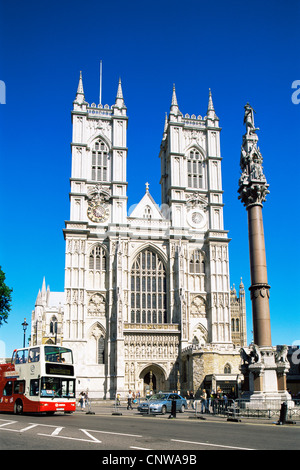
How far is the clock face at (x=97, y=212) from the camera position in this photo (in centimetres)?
5256

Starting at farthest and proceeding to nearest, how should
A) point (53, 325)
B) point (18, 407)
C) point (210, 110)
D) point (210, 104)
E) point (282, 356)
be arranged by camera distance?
point (53, 325), point (210, 104), point (210, 110), point (18, 407), point (282, 356)

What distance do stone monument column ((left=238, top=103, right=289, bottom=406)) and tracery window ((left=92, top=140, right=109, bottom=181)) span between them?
98.4 feet

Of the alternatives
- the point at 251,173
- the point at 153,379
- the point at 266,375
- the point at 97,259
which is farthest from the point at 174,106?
the point at 266,375

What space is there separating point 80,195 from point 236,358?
23599 mm

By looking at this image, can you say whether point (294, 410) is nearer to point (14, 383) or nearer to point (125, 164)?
point (14, 383)

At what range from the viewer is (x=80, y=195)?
52125mm

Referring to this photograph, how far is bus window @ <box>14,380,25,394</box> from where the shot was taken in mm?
22797

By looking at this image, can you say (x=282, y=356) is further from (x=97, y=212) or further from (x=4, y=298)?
(x=97, y=212)

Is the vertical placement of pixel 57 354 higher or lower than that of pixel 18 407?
higher

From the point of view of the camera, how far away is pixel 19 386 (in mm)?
23109

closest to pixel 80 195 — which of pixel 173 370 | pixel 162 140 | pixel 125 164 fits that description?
pixel 125 164

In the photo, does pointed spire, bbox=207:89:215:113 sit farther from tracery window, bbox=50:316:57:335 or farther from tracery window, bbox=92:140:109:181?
tracery window, bbox=50:316:57:335

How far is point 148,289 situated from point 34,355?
29694 millimetres

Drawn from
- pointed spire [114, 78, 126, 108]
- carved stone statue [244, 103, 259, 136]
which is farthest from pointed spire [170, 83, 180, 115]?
carved stone statue [244, 103, 259, 136]
